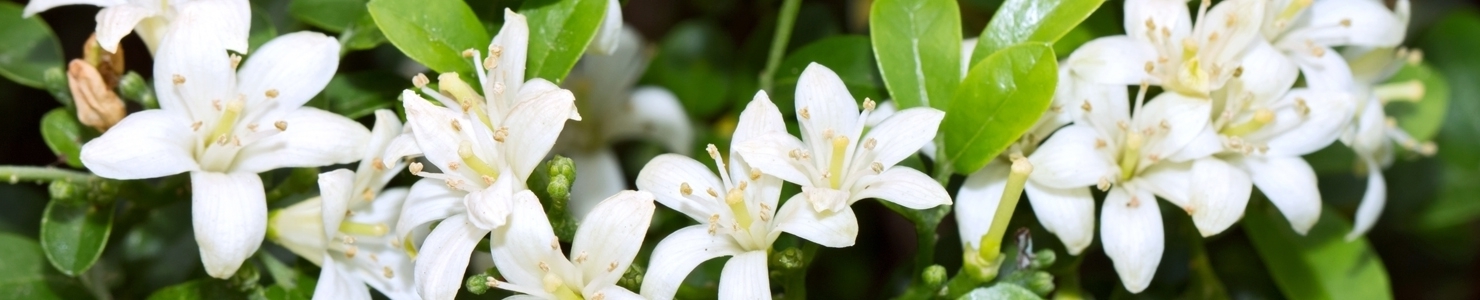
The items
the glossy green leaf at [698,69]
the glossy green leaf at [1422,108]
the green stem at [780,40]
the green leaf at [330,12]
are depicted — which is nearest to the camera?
the green leaf at [330,12]

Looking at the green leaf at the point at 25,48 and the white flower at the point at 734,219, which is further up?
the white flower at the point at 734,219

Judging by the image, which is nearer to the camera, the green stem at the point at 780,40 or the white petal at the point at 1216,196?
the white petal at the point at 1216,196

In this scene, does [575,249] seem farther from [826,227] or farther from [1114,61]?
[1114,61]

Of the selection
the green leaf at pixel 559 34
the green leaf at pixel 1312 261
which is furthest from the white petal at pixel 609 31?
the green leaf at pixel 1312 261

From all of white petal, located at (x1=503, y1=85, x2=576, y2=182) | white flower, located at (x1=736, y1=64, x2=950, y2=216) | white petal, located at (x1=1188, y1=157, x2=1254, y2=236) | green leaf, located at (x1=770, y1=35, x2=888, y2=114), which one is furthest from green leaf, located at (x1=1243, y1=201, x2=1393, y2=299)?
white petal, located at (x1=503, y1=85, x2=576, y2=182)

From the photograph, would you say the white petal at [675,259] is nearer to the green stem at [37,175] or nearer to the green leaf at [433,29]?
the green leaf at [433,29]
